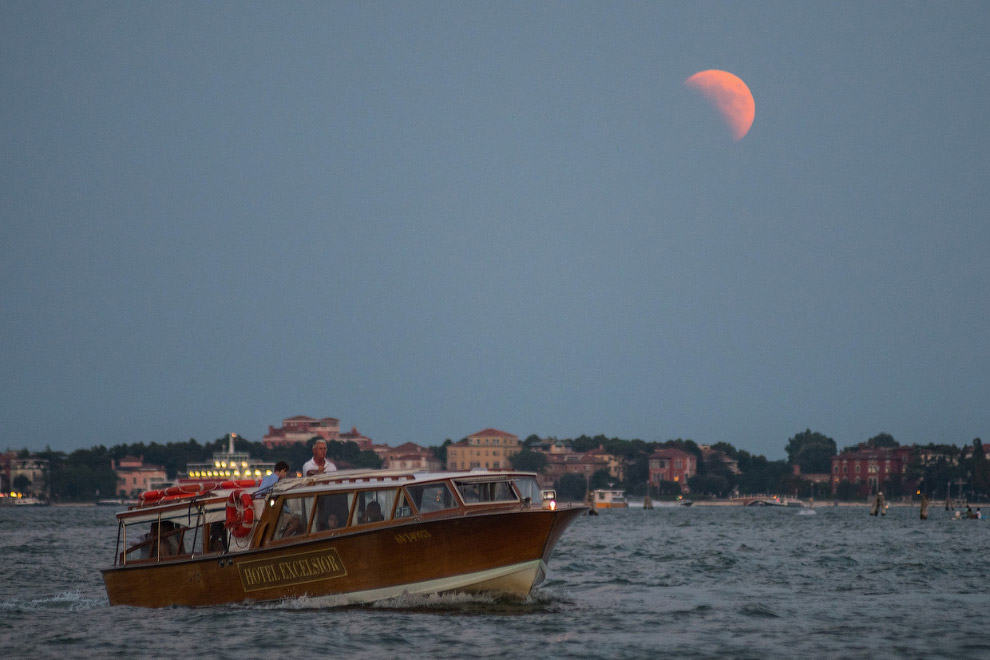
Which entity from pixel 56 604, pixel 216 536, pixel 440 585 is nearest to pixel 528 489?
pixel 440 585

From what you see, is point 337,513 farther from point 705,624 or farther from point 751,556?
point 751,556

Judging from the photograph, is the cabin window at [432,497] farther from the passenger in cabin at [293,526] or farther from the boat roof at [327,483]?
the passenger in cabin at [293,526]

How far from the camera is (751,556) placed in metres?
38.8

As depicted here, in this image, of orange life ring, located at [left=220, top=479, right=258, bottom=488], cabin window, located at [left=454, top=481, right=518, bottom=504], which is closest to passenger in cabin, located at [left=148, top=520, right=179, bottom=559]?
orange life ring, located at [left=220, top=479, right=258, bottom=488]

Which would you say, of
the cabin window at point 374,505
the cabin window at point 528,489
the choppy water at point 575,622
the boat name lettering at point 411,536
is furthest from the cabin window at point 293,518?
the cabin window at point 528,489

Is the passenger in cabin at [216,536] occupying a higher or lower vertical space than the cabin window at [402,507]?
lower

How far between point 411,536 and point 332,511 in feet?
4.79

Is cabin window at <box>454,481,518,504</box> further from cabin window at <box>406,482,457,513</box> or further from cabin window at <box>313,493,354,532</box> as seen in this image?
cabin window at <box>313,493,354,532</box>

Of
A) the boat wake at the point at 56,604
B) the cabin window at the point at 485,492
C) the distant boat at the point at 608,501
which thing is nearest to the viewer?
the cabin window at the point at 485,492

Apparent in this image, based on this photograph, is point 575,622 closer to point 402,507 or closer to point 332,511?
point 402,507

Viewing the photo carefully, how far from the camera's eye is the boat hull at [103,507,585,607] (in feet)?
62.5

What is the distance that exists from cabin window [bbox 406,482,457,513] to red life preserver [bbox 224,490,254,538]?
294 centimetres

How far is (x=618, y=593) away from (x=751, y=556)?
15456 mm

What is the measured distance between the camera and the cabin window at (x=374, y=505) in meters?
19.2
